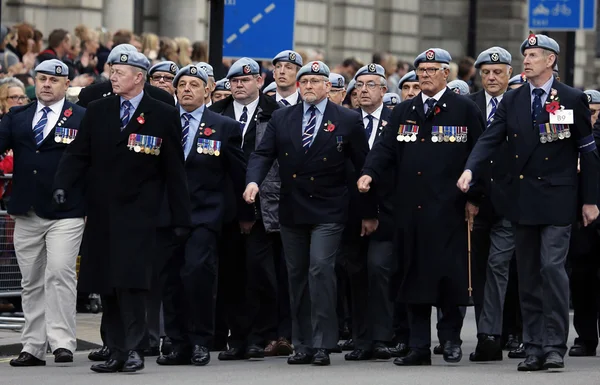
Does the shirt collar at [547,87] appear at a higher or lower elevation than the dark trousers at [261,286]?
higher

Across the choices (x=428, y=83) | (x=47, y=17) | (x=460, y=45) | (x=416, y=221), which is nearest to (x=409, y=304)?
(x=416, y=221)

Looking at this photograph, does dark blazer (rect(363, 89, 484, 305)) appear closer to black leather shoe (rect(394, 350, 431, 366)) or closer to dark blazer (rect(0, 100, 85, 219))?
black leather shoe (rect(394, 350, 431, 366))

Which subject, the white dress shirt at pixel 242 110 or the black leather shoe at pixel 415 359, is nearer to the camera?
the black leather shoe at pixel 415 359

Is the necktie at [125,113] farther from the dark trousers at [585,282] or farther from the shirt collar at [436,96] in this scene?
the dark trousers at [585,282]

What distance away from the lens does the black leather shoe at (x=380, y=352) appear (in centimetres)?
1339

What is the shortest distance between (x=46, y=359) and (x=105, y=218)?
1.69m

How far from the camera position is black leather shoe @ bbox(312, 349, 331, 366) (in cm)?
1266

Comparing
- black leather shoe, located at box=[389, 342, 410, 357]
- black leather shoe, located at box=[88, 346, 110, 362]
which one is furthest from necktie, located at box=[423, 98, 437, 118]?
black leather shoe, located at box=[88, 346, 110, 362]

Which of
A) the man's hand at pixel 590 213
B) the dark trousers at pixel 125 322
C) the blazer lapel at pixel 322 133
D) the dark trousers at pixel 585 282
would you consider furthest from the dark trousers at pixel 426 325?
the dark trousers at pixel 125 322

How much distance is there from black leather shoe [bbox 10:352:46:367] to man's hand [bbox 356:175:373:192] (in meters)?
2.57

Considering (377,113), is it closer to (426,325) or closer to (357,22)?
(426,325)

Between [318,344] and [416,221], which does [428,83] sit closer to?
[416,221]

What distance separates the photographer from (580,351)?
13.9m

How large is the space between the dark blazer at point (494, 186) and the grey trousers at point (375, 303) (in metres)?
0.76
